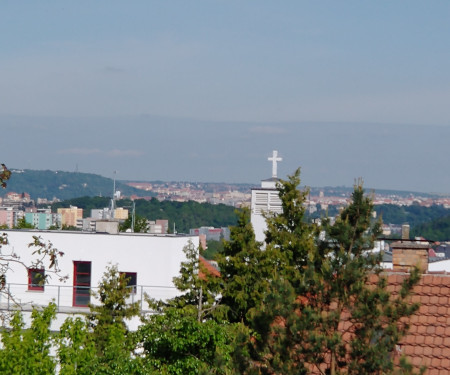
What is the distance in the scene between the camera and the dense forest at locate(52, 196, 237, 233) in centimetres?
15650

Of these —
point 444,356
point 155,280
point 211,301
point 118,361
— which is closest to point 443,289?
point 444,356

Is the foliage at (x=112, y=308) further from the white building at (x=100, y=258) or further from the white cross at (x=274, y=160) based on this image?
the white cross at (x=274, y=160)

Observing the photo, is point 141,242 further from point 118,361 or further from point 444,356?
point 444,356

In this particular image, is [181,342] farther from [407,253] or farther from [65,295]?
[65,295]

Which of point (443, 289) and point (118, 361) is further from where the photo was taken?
point (118, 361)

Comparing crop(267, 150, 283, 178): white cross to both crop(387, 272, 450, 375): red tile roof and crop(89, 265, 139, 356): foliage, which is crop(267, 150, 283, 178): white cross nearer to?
crop(89, 265, 139, 356): foliage

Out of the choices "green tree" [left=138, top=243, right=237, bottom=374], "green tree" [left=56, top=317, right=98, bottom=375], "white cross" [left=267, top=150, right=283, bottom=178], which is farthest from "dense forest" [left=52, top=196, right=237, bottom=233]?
"green tree" [left=56, top=317, right=98, bottom=375]

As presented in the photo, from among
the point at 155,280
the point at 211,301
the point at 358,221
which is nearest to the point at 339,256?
the point at 358,221

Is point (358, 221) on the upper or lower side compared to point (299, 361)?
upper

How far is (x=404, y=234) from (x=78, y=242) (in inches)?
663

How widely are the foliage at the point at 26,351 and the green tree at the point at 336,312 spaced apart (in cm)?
335

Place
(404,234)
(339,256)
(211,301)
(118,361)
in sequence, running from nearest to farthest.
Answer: (339,256)
(118,361)
(404,234)
(211,301)

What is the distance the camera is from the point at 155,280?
122ft

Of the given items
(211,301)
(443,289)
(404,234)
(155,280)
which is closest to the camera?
(443,289)
